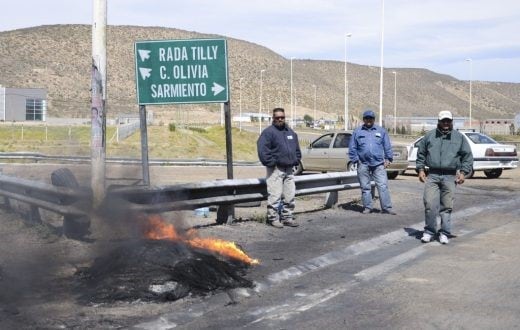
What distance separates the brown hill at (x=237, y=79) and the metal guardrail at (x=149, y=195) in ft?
319

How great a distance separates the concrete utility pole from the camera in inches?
372

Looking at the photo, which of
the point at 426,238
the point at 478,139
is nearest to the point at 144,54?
the point at 426,238

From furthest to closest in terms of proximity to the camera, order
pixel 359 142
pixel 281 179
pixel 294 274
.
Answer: pixel 359 142, pixel 281 179, pixel 294 274

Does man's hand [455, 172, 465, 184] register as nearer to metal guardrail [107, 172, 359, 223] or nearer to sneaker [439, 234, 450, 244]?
sneaker [439, 234, 450, 244]

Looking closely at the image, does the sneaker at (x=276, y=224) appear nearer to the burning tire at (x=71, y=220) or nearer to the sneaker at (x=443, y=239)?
the sneaker at (x=443, y=239)

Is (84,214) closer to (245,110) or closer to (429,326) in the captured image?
(429,326)

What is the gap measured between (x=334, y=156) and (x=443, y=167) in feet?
41.4

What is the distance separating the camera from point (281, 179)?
1104cm

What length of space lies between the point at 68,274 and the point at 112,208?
1.58m

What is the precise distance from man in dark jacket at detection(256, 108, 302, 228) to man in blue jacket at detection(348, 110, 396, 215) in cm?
230

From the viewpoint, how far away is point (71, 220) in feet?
29.3

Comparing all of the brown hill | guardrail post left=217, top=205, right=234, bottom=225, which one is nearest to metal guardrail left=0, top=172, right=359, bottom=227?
guardrail post left=217, top=205, right=234, bottom=225

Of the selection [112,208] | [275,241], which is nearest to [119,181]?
[112,208]

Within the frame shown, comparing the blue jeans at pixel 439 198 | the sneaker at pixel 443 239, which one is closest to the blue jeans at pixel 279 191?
the blue jeans at pixel 439 198
